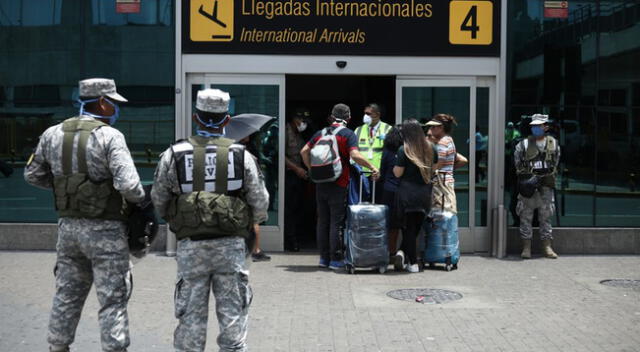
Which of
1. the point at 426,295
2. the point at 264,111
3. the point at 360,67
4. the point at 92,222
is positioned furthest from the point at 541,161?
the point at 92,222

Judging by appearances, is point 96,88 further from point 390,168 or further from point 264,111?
point 264,111

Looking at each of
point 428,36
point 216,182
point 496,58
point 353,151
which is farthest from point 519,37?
point 216,182

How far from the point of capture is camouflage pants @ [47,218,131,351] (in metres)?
6.02

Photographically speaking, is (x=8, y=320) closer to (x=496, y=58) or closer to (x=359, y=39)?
(x=359, y=39)

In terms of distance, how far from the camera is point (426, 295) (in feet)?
30.0

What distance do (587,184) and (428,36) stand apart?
274 centimetres

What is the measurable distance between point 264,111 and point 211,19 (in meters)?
1.31

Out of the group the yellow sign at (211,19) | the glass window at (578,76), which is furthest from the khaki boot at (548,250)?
the yellow sign at (211,19)

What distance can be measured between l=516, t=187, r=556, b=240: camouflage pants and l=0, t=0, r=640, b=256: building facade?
0.33 m

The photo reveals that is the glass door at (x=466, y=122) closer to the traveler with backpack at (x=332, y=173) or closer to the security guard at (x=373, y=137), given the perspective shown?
the security guard at (x=373, y=137)

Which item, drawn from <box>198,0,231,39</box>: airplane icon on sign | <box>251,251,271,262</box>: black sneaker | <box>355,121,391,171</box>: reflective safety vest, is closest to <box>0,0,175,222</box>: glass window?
<box>198,0,231,39</box>: airplane icon on sign

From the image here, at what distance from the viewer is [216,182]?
5797 mm

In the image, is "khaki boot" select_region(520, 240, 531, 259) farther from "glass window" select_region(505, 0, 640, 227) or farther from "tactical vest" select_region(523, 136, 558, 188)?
"tactical vest" select_region(523, 136, 558, 188)

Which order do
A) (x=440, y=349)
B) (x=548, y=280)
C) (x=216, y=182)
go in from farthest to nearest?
(x=548, y=280) → (x=440, y=349) → (x=216, y=182)
